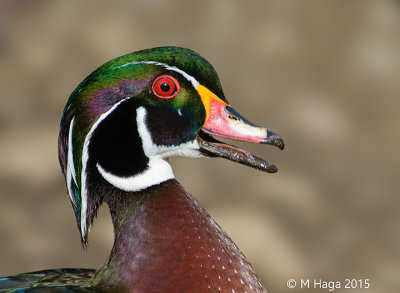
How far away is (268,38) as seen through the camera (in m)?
2.90

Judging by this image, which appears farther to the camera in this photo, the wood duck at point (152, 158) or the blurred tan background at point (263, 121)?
the blurred tan background at point (263, 121)

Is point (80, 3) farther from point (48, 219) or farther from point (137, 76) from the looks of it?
point (137, 76)

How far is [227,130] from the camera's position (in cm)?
120

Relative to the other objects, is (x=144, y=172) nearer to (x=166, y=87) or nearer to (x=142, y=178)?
(x=142, y=178)

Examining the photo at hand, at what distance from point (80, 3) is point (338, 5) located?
1.06 metres

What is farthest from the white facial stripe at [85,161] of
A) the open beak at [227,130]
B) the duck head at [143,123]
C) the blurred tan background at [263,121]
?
the blurred tan background at [263,121]

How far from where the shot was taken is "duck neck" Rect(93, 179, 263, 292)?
1.18 meters

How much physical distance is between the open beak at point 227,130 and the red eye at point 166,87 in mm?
40

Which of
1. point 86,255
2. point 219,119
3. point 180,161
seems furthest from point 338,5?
point 219,119

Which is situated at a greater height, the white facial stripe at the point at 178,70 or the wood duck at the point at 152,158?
the white facial stripe at the point at 178,70

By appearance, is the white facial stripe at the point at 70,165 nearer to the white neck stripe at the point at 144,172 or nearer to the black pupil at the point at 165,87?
the white neck stripe at the point at 144,172

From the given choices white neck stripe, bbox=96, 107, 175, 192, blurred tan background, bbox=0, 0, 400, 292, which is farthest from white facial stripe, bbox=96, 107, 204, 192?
blurred tan background, bbox=0, 0, 400, 292

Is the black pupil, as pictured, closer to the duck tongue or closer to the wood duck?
the wood duck

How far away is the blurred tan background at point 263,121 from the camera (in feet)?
8.30
